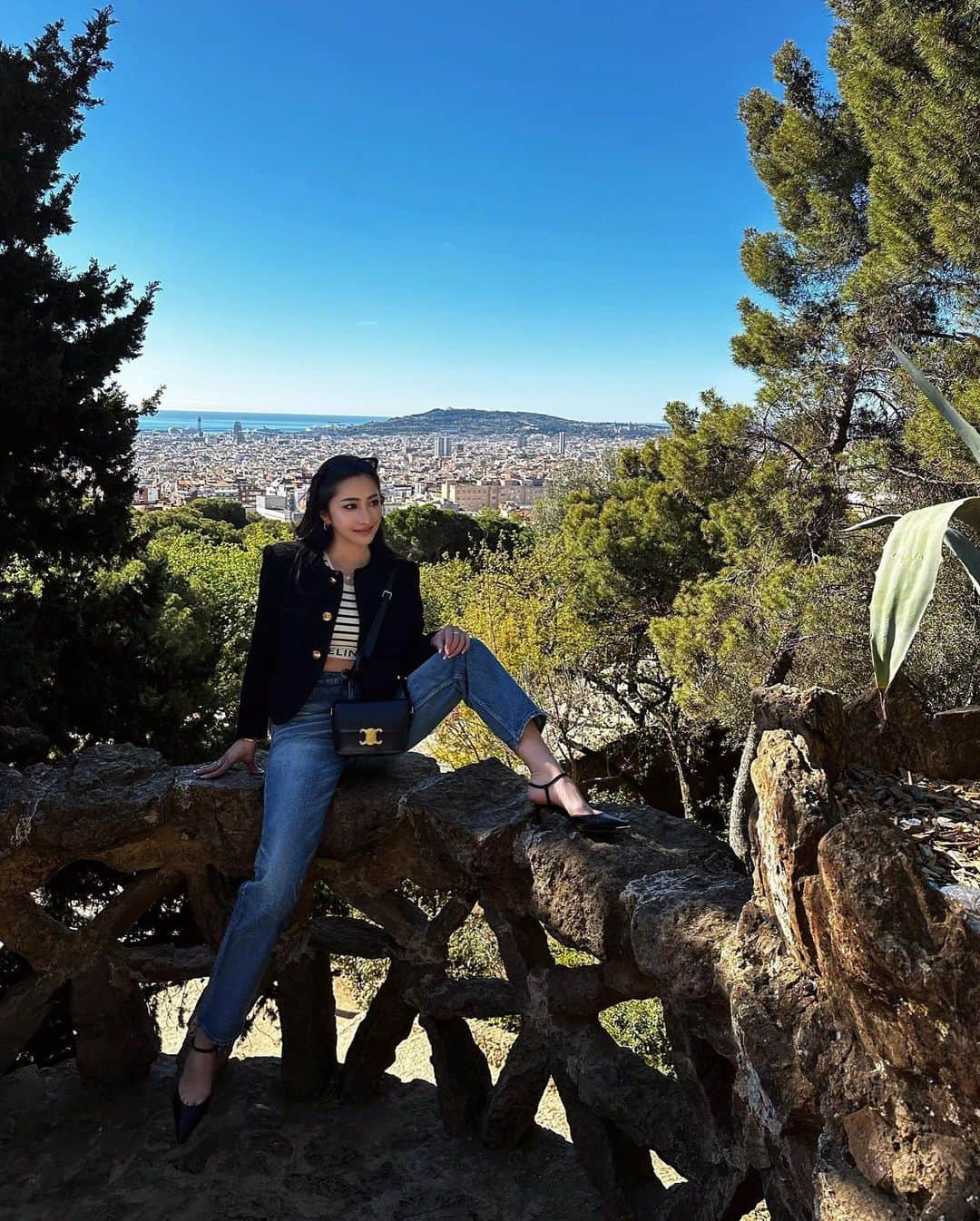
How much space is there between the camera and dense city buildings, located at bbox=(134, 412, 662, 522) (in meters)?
36.3

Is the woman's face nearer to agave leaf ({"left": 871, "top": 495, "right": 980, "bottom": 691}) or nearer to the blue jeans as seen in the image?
the blue jeans

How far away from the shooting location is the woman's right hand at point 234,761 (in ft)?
8.26

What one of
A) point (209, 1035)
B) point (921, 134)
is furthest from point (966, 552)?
A: point (921, 134)

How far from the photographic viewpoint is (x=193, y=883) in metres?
2.65

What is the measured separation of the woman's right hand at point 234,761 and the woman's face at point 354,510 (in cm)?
62

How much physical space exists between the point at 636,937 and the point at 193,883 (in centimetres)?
138

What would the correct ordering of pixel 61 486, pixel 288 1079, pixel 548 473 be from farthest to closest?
pixel 548 473, pixel 61 486, pixel 288 1079

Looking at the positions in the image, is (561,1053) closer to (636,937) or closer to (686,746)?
(636,937)

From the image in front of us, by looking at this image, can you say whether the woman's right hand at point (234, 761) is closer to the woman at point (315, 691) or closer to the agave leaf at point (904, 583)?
the woman at point (315, 691)

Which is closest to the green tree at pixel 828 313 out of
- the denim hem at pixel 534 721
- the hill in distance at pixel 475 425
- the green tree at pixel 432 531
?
the denim hem at pixel 534 721

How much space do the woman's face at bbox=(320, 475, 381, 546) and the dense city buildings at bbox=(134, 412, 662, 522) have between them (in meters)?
21.0

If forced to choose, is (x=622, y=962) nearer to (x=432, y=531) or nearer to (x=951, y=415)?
(x=951, y=415)

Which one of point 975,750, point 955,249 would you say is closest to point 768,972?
point 975,750

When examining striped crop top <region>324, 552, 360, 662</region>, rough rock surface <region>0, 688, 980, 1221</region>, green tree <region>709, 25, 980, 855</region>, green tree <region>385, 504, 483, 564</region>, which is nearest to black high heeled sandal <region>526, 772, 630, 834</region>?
rough rock surface <region>0, 688, 980, 1221</region>
